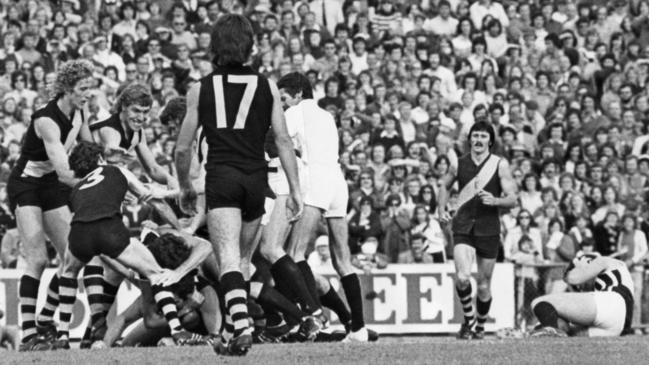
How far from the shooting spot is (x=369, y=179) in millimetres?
23641

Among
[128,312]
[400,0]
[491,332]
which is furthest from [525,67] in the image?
[128,312]

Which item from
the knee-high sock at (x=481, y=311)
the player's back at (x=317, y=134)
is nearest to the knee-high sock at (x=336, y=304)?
the player's back at (x=317, y=134)

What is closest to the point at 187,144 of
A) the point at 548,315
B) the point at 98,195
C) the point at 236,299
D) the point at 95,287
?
the point at 236,299

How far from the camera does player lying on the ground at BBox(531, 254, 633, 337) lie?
53.6 feet

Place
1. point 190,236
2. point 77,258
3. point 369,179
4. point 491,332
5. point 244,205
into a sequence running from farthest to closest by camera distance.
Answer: point 369,179 < point 491,332 < point 190,236 < point 77,258 < point 244,205

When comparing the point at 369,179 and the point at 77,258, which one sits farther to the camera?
the point at 369,179

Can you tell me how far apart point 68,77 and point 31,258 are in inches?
64.5

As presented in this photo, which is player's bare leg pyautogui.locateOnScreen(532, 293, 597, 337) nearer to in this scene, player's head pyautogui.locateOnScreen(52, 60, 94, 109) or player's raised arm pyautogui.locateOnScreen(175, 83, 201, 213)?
player's head pyautogui.locateOnScreen(52, 60, 94, 109)

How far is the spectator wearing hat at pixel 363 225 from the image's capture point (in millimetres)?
22641

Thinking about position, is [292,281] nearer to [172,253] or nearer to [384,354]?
[172,253]

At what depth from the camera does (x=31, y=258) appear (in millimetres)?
14828

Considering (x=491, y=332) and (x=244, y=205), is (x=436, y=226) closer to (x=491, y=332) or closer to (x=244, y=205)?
(x=491, y=332)

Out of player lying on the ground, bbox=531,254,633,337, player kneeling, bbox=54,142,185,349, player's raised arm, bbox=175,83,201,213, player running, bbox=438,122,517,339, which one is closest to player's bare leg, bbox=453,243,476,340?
player running, bbox=438,122,517,339

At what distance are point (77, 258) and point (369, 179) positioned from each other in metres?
9.68
